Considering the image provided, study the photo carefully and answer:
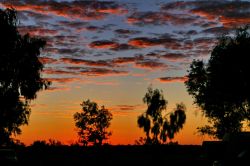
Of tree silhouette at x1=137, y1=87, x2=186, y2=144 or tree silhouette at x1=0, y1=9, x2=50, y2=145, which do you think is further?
tree silhouette at x1=137, y1=87, x2=186, y2=144

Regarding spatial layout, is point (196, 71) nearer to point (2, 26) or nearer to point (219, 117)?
point (219, 117)

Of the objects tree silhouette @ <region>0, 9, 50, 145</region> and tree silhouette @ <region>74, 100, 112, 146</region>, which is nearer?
tree silhouette @ <region>0, 9, 50, 145</region>

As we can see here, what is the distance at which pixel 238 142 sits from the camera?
108 ft

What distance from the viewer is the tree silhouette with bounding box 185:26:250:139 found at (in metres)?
60.6

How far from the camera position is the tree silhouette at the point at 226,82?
199 feet

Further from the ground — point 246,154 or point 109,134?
point 109,134

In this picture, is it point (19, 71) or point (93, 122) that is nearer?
point (19, 71)

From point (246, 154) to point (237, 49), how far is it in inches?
1411

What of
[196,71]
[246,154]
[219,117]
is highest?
[196,71]

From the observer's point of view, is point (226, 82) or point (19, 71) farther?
point (226, 82)

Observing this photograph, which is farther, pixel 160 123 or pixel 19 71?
pixel 160 123

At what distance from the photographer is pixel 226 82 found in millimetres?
61062

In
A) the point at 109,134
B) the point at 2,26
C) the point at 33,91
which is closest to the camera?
the point at 2,26

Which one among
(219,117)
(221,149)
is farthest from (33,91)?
(219,117)
